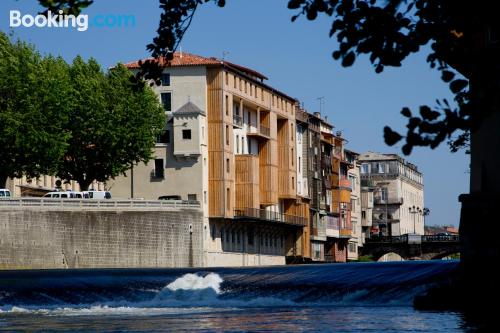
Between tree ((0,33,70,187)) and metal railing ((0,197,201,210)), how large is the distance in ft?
6.81

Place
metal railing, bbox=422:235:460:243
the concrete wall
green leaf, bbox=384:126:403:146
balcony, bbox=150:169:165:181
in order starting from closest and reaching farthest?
green leaf, bbox=384:126:403:146 < the concrete wall < balcony, bbox=150:169:165:181 < metal railing, bbox=422:235:460:243

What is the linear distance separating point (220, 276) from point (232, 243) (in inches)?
2376

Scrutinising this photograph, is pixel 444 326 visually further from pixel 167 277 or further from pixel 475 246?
pixel 167 277

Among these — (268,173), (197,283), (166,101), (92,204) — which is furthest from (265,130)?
(197,283)

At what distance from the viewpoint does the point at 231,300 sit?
146 feet

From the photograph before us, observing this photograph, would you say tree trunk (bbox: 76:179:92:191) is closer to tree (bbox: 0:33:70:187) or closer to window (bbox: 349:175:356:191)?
tree (bbox: 0:33:70:187)

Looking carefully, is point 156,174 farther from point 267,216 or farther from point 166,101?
point 267,216

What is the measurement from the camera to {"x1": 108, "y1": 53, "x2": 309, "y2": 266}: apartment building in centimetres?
10438

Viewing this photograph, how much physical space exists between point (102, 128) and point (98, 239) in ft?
34.5

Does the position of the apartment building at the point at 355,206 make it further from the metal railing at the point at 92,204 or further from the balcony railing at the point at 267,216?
the metal railing at the point at 92,204

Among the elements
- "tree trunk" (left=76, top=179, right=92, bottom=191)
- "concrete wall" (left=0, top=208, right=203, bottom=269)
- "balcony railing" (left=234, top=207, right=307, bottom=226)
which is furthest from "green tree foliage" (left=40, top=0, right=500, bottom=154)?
"balcony railing" (left=234, top=207, right=307, bottom=226)

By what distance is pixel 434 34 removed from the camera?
36.4 feet

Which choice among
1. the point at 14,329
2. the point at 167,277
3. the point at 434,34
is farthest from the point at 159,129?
the point at 434,34

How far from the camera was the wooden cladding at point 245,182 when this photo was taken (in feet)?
359
